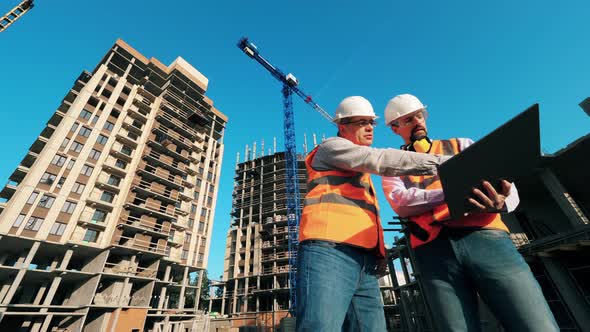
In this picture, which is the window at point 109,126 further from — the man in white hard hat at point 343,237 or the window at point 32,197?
the man in white hard hat at point 343,237

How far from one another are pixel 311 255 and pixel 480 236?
1.18m

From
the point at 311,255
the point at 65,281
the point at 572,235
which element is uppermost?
the point at 65,281

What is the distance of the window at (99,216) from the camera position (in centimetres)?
2724

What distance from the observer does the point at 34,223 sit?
22953 millimetres

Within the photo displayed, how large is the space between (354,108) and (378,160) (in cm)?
77

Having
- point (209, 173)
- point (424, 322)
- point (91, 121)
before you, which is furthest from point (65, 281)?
point (424, 322)

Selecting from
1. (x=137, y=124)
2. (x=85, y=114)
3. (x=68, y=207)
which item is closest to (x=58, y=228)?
(x=68, y=207)

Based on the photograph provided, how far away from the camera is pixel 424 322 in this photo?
688 inches

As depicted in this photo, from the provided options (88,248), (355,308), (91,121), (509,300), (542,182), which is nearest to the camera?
(509,300)

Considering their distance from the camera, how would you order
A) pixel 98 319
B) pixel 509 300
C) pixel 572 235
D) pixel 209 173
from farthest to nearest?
1. pixel 209 173
2. pixel 98 319
3. pixel 572 235
4. pixel 509 300

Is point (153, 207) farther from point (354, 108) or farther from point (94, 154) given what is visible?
point (354, 108)

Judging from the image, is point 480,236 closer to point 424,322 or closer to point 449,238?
point 449,238

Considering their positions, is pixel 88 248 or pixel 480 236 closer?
pixel 480 236

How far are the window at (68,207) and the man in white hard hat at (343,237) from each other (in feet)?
107
